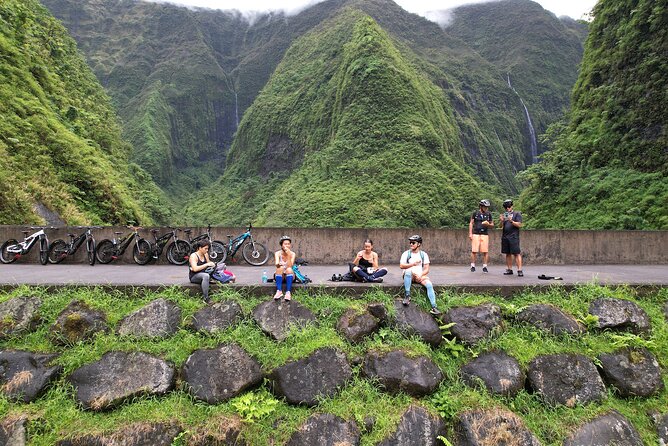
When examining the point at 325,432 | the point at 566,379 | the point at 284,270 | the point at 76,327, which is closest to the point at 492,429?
the point at 566,379

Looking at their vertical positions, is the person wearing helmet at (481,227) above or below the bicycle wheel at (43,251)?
above

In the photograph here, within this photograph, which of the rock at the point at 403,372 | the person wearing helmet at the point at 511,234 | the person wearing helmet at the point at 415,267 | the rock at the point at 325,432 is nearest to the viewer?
the rock at the point at 325,432

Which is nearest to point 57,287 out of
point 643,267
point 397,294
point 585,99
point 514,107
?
point 397,294

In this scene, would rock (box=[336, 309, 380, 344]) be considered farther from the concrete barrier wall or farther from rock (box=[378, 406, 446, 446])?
the concrete barrier wall

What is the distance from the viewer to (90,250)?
10578 mm

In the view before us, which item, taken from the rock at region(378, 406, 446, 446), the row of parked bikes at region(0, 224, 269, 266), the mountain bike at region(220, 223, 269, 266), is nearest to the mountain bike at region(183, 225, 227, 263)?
the row of parked bikes at region(0, 224, 269, 266)

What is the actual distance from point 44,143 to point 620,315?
22.4 metres

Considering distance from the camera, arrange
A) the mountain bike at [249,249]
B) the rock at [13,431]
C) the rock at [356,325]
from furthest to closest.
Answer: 1. the mountain bike at [249,249]
2. the rock at [356,325]
3. the rock at [13,431]

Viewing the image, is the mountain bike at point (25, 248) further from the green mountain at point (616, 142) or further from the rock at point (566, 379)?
the green mountain at point (616, 142)

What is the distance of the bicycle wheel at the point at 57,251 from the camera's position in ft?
34.8

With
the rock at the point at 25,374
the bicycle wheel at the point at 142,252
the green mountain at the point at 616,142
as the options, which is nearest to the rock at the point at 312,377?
the rock at the point at 25,374

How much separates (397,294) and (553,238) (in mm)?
6675

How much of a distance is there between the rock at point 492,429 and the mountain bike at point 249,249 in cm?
648

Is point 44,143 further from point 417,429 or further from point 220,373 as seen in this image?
point 417,429
